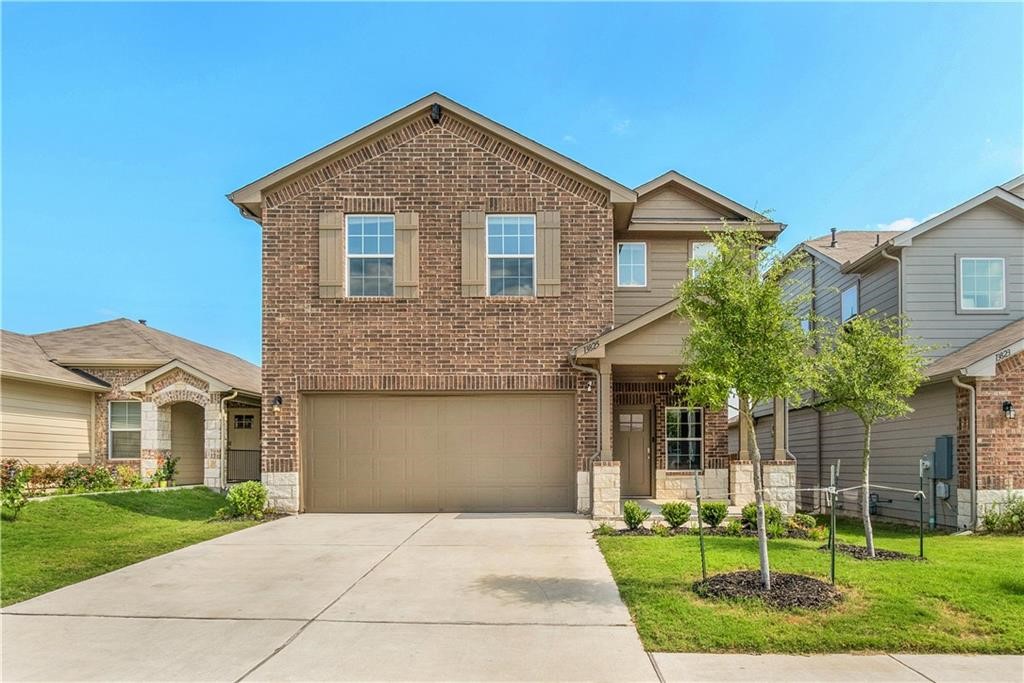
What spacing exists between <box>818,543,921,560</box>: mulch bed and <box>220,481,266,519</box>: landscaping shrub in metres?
9.24

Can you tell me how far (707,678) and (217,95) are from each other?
16455mm

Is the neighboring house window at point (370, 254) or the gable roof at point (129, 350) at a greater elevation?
the neighboring house window at point (370, 254)

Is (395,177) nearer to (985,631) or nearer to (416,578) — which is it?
(416,578)

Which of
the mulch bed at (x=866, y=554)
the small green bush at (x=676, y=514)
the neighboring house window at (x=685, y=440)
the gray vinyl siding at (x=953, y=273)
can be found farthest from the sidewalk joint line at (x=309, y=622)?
the gray vinyl siding at (x=953, y=273)

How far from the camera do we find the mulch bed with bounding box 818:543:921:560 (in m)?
8.95

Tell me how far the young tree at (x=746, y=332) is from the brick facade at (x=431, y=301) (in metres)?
5.58

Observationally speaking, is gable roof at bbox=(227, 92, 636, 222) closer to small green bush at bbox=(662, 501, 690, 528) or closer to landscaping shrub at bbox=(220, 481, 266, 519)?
landscaping shrub at bbox=(220, 481, 266, 519)

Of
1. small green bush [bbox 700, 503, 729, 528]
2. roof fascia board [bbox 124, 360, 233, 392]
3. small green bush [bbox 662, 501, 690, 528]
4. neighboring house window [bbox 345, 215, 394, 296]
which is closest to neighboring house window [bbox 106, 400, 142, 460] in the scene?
roof fascia board [bbox 124, 360, 233, 392]

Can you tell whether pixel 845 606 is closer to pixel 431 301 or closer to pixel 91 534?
pixel 431 301

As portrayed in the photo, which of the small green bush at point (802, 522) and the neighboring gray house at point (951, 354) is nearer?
the small green bush at point (802, 522)

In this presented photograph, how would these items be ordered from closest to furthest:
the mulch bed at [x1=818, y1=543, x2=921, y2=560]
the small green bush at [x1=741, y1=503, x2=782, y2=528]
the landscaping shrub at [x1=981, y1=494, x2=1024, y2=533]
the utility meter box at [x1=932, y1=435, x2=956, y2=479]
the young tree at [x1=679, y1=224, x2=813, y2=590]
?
the young tree at [x1=679, y1=224, x2=813, y2=590] → the mulch bed at [x1=818, y1=543, x2=921, y2=560] → the small green bush at [x1=741, y1=503, x2=782, y2=528] → the landscaping shrub at [x1=981, y1=494, x2=1024, y2=533] → the utility meter box at [x1=932, y1=435, x2=956, y2=479]

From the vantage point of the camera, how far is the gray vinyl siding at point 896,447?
1285cm

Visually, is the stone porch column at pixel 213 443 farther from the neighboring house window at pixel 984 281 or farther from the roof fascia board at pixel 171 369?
the neighboring house window at pixel 984 281

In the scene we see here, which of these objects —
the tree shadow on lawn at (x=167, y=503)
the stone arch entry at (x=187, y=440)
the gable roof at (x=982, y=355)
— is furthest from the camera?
the stone arch entry at (x=187, y=440)
